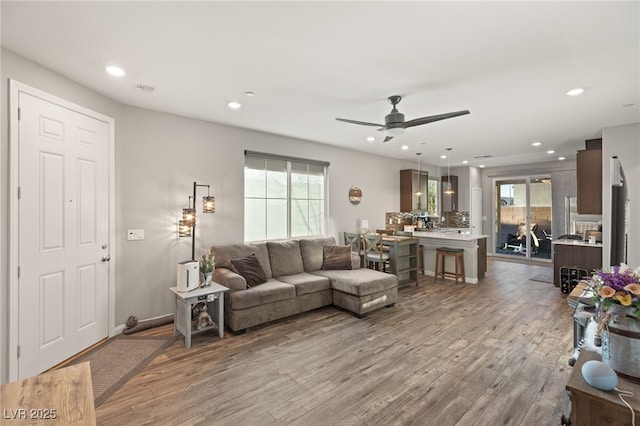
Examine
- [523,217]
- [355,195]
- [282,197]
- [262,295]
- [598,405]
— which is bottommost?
[262,295]

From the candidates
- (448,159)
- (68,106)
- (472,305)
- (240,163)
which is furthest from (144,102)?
(448,159)

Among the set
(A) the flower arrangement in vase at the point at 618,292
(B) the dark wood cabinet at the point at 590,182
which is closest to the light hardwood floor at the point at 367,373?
(A) the flower arrangement in vase at the point at 618,292

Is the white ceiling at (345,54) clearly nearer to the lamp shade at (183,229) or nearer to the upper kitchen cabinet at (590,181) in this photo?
the upper kitchen cabinet at (590,181)

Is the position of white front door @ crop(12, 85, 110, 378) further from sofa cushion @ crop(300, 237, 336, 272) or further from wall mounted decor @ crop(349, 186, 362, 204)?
wall mounted decor @ crop(349, 186, 362, 204)

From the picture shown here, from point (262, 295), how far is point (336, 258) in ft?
5.09

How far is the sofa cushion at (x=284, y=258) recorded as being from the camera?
444 cm

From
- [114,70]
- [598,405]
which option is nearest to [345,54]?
[114,70]

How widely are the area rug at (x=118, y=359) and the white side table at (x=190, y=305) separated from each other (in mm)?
212

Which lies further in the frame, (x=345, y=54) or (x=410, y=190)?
(x=410, y=190)

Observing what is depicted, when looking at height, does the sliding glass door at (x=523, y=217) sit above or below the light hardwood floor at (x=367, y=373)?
above

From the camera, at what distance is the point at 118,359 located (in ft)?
9.51

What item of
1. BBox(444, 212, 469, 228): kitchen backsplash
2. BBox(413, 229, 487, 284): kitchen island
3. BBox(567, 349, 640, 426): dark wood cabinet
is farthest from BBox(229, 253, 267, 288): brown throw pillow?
BBox(444, 212, 469, 228): kitchen backsplash

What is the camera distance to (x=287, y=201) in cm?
524

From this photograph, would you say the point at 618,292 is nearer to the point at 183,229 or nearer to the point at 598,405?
the point at 598,405
